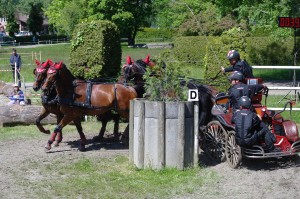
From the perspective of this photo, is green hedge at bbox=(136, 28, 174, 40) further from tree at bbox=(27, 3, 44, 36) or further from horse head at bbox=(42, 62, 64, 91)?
horse head at bbox=(42, 62, 64, 91)

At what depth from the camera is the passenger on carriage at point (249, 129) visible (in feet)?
30.7

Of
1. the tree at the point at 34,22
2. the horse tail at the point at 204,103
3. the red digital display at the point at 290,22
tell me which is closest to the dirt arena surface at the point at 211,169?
the horse tail at the point at 204,103

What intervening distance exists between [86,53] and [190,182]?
8137 millimetres

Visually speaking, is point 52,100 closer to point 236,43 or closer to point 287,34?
point 236,43

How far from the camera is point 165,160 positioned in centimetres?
962

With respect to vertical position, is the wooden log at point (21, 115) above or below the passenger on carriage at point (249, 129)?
below

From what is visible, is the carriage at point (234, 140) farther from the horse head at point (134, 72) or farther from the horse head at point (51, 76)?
the horse head at point (51, 76)

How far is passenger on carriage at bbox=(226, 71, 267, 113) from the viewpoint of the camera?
988cm

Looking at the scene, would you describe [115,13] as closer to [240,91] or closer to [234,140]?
[240,91]

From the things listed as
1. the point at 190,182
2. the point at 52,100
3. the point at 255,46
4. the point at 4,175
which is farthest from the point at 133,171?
the point at 255,46

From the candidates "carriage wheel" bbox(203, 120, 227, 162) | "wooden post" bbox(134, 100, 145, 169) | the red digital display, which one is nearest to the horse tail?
"carriage wheel" bbox(203, 120, 227, 162)

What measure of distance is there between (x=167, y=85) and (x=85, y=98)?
10.1 ft

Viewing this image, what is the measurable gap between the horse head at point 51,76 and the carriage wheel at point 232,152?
4.23 metres

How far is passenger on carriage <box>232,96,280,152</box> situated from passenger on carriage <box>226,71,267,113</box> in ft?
0.87
